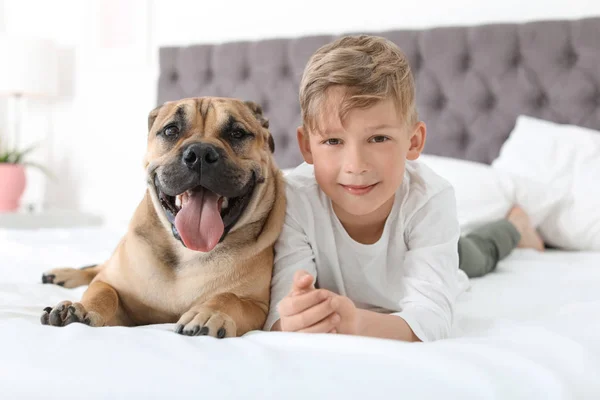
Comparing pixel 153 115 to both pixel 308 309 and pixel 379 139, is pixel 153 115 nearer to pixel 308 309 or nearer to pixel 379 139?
pixel 379 139

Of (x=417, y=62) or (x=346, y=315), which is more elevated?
(x=417, y=62)

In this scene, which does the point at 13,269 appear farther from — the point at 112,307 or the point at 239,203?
the point at 239,203

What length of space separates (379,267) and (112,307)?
1.73 feet

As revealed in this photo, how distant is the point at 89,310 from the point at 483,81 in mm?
2144

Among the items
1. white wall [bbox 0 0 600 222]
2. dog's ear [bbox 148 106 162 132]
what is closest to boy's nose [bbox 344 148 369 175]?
dog's ear [bbox 148 106 162 132]

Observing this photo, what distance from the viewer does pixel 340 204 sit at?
4.07 ft

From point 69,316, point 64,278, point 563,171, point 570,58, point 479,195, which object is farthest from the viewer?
point 570,58

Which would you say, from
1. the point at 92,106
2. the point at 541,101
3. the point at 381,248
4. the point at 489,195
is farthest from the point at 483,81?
the point at 92,106

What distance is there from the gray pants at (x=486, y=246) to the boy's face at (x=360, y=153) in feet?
2.10

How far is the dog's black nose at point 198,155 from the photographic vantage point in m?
1.12

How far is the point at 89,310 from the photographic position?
3.60ft

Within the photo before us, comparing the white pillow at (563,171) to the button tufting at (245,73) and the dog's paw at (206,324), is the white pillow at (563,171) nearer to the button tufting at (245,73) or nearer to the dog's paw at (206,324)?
the button tufting at (245,73)

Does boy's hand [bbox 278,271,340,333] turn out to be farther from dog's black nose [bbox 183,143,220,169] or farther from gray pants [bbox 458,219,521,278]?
gray pants [bbox 458,219,521,278]

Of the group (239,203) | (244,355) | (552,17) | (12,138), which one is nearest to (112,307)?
(239,203)
